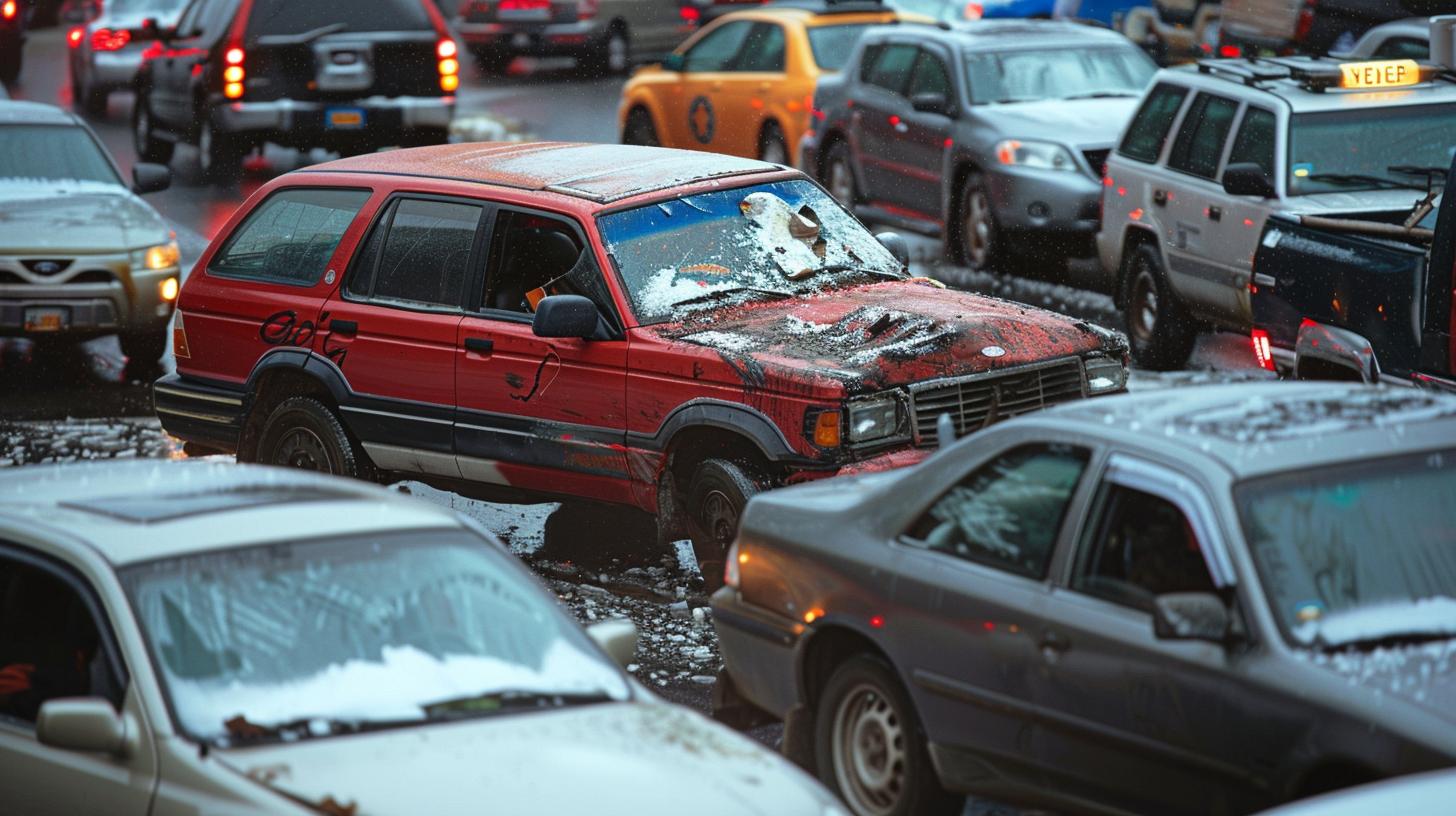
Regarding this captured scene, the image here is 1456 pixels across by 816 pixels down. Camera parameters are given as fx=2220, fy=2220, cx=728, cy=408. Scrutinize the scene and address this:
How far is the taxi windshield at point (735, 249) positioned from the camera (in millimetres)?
9234

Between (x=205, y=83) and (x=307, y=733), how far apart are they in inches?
661

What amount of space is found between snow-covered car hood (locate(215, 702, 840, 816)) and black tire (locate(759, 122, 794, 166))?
15.4 metres

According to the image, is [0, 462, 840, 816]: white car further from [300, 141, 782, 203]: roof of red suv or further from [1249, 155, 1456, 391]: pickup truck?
[1249, 155, 1456, 391]: pickup truck

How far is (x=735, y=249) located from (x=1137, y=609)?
170 inches

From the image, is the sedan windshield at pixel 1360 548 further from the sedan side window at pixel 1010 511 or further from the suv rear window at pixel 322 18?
the suv rear window at pixel 322 18

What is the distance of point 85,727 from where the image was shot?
4.75 m

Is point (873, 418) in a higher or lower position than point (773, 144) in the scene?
higher

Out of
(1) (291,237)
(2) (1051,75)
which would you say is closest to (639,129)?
(2) (1051,75)

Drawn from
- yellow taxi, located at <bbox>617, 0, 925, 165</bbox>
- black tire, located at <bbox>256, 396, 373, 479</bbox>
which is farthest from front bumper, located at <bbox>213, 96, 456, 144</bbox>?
black tire, located at <bbox>256, 396, 373, 479</bbox>

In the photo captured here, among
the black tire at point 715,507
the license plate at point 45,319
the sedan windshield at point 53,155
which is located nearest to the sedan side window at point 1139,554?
the black tire at point 715,507

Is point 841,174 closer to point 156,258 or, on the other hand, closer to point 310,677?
point 156,258

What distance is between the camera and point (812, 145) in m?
19.0

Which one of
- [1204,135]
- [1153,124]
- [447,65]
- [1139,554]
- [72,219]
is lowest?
[447,65]

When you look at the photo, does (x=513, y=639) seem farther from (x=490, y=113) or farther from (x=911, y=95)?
(x=490, y=113)
